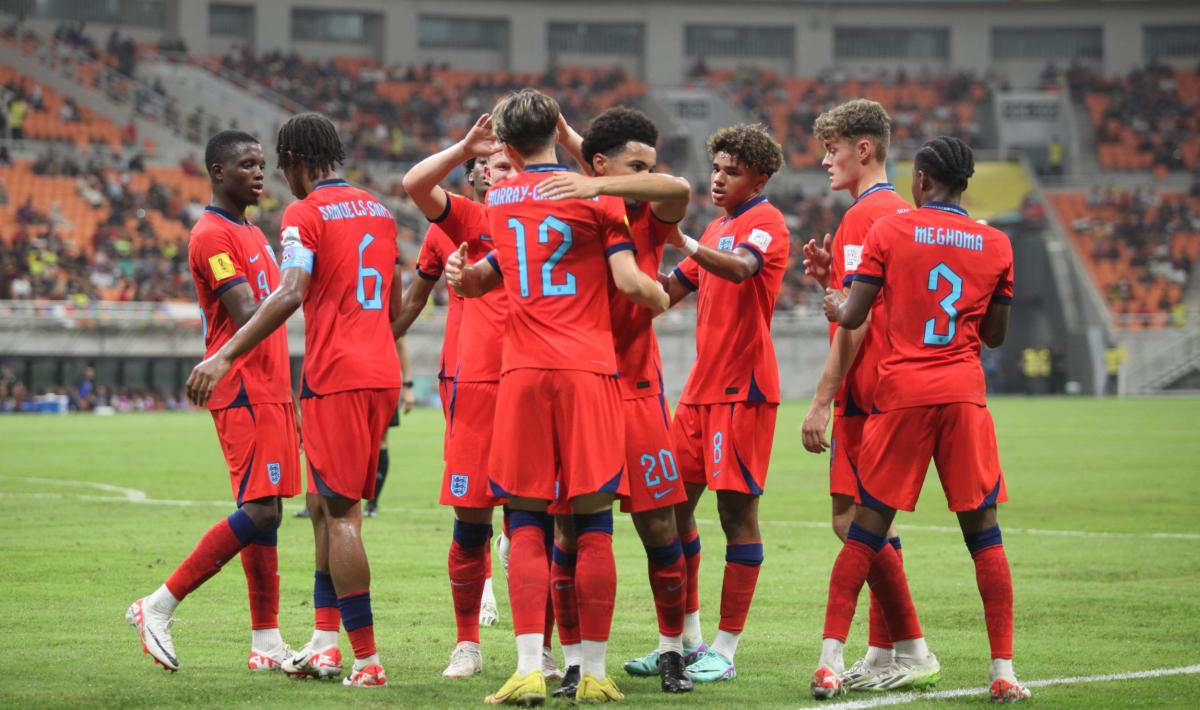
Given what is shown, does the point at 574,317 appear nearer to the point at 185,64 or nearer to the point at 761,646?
the point at 761,646

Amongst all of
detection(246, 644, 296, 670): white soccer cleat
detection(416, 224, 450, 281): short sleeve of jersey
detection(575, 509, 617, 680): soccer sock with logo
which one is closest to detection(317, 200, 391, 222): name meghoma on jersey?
detection(416, 224, 450, 281): short sleeve of jersey

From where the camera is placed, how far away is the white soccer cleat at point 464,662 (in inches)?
285

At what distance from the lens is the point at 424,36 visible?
67.4 m

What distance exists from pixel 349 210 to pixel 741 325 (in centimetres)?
213

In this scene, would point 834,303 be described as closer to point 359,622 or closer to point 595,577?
point 595,577

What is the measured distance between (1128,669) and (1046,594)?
109 inches

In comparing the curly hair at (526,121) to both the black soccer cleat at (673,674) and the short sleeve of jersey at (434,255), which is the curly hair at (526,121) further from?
the black soccer cleat at (673,674)

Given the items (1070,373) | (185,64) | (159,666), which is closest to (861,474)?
(159,666)

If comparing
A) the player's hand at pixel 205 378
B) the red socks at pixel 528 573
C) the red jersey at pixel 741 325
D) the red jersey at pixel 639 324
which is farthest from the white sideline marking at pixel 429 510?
the player's hand at pixel 205 378

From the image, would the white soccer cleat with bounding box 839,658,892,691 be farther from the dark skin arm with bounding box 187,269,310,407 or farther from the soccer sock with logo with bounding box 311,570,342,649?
the dark skin arm with bounding box 187,269,310,407

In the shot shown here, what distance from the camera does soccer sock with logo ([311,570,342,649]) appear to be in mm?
7191

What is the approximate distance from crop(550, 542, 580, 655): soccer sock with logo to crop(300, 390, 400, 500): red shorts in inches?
39.8

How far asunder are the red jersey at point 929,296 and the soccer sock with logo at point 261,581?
325 cm

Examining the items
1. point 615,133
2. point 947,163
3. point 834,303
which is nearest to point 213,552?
point 615,133
